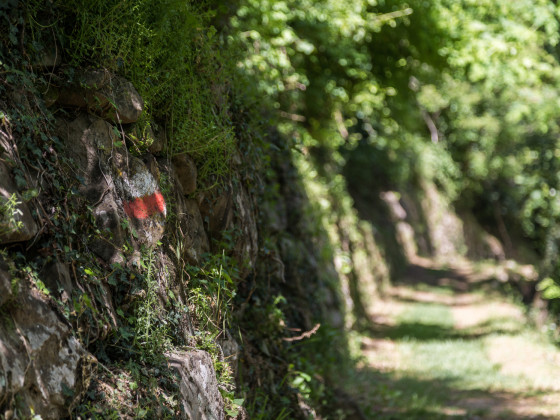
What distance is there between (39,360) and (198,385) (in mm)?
1161

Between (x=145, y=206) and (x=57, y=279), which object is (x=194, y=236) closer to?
(x=145, y=206)

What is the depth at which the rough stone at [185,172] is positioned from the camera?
4.55 m

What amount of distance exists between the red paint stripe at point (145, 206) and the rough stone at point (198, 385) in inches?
32.7

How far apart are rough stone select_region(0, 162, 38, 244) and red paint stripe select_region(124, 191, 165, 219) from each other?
800 mm

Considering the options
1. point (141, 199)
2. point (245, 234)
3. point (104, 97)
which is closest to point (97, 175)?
point (141, 199)

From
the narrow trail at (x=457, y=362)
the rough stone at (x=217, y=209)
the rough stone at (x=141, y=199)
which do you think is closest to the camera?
the rough stone at (x=141, y=199)

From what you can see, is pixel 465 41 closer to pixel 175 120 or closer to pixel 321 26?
pixel 321 26

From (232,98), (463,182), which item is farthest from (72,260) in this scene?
(463,182)

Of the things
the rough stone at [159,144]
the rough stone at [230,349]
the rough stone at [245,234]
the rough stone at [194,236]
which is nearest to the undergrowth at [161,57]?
the rough stone at [159,144]

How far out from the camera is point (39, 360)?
109 inches

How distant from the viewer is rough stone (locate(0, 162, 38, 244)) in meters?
2.80

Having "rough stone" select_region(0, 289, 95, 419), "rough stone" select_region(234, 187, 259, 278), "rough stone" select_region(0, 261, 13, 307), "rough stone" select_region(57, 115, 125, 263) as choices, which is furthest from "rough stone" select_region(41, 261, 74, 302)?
"rough stone" select_region(234, 187, 259, 278)

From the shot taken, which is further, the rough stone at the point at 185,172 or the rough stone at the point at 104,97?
the rough stone at the point at 185,172

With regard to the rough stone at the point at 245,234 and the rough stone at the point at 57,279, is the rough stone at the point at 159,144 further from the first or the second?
the rough stone at the point at 57,279
